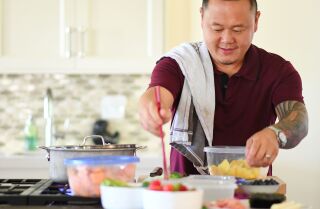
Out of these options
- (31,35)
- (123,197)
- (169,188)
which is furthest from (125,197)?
(31,35)

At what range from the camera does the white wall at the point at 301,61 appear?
3168 mm

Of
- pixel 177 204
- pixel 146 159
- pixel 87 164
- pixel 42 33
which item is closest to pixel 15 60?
pixel 42 33

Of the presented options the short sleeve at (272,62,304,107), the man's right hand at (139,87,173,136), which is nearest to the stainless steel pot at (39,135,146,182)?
the man's right hand at (139,87,173,136)

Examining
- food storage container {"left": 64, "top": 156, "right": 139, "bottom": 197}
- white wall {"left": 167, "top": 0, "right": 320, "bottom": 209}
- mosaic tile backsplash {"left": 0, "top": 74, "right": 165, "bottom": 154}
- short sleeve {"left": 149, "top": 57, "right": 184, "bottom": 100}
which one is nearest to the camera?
food storage container {"left": 64, "top": 156, "right": 139, "bottom": 197}

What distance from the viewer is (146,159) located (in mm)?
3582

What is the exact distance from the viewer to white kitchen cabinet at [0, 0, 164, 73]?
379 centimetres

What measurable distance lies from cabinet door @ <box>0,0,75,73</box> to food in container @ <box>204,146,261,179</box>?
88.7 inches

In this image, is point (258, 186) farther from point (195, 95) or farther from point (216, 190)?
point (195, 95)

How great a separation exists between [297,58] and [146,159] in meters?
1.09

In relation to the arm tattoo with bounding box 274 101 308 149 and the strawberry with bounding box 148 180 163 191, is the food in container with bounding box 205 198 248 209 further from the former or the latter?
the arm tattoo with bounding box 274 101 308 149

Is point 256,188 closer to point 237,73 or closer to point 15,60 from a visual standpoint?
point 237,73

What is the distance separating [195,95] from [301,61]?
4.60 feet

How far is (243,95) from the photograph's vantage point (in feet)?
6.68

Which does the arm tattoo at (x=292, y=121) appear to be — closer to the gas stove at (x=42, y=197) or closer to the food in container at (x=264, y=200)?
the food in container at (x=264, y=200)
